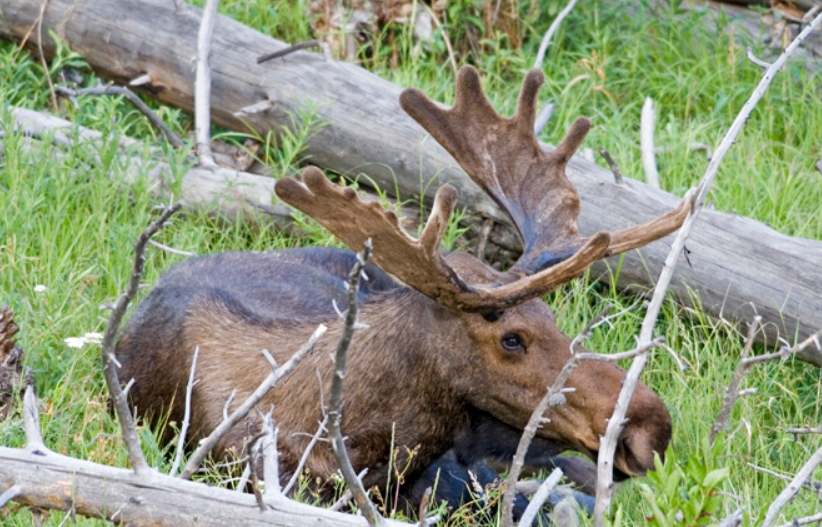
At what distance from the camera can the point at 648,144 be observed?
6230 millimetres

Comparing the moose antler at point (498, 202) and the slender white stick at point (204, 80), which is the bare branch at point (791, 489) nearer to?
the moose antler at point (498, 202)

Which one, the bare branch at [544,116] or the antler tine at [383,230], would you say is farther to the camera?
the bare branch at [544,116]

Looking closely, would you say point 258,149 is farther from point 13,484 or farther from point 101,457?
point 13,484

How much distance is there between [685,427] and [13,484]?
8.72 ft

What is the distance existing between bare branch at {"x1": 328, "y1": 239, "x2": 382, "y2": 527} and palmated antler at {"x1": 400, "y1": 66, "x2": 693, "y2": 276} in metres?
1.63

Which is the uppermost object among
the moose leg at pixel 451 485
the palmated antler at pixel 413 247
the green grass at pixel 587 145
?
the palmated antler at pixel 413 247

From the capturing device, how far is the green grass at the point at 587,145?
4.65 m

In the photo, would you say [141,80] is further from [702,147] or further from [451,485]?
[451,485]

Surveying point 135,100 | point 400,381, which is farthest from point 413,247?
point 135,100

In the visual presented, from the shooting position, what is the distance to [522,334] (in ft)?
12.9

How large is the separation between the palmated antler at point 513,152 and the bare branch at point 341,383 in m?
1.63

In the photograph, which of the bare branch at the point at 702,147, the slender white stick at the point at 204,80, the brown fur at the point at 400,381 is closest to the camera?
the brown fur at the point at 400,381

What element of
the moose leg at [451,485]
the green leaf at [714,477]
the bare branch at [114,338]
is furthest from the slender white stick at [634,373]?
the bare branch at [114,338]

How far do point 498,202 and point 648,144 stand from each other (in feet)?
6.69
